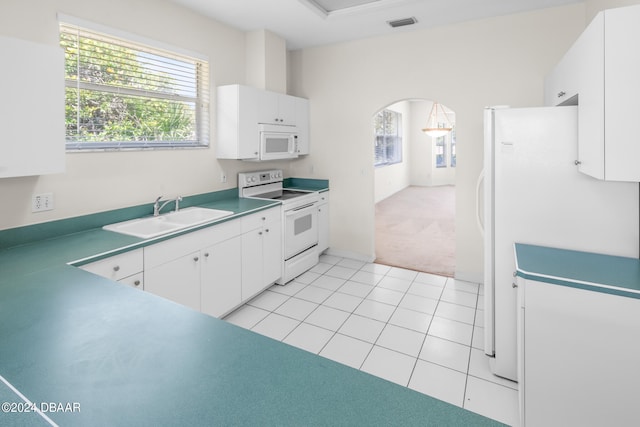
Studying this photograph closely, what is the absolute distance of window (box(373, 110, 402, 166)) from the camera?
353 inches

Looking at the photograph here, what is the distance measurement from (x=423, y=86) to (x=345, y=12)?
1189 mm

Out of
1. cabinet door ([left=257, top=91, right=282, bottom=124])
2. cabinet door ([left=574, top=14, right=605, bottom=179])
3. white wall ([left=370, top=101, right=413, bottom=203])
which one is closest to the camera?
cabinet door ([left=574, top=14, right=605, bottom=179])

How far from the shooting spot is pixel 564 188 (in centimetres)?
211

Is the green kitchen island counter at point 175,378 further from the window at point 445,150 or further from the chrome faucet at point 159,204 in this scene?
the window at point 445,150

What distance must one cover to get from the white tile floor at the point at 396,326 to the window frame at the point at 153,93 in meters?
1.66

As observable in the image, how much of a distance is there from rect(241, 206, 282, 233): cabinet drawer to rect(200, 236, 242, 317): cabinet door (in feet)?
0.52

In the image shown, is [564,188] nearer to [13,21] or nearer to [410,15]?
[410,15]

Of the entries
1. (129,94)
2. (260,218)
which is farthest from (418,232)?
(129,94)

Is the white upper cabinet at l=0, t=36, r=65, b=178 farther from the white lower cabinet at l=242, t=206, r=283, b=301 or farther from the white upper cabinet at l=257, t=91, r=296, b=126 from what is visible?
the white upper cabinet at l=257, t=91, r=296, b=126

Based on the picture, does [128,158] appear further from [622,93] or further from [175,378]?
[622,93]

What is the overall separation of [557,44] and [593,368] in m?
3.07

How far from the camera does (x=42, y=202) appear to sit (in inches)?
92.1

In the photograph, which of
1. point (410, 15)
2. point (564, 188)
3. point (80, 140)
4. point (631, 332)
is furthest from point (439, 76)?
point (80, 140)

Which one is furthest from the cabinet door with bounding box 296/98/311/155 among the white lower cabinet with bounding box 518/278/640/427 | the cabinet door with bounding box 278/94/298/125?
the white lower cabinet with bounding box 518/278/640/427
